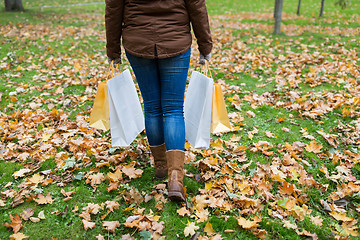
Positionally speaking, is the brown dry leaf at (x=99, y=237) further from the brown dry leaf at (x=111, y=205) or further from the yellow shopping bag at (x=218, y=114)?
the yellow shopping bag at (x=218, y=114)

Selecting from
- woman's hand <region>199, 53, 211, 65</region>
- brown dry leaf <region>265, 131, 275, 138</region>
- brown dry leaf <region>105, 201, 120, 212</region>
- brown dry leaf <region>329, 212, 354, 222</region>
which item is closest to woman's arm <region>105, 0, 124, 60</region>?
woman's hand <region>199, 53, 211, 65</region>

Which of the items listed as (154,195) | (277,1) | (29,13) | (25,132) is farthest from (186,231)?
(29,13)

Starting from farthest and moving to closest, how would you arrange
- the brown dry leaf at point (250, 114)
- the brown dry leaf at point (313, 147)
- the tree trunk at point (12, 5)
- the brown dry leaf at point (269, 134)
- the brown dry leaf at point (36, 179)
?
the tree trunk at point (12, 5)
the brown dry leaf at point (250, 114)
the brown dry leaf at point (269, 134)
the brown dry leaf at point (313, 147)
the brown dry leaf at point (36, 179)

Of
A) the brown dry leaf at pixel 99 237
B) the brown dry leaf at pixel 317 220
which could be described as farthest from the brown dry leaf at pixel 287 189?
the brown dry leaf at pixel 99 237

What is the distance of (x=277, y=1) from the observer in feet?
26.9

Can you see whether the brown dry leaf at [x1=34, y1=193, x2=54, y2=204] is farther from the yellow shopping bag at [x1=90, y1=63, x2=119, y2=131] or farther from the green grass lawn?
the yellow shopping bag at [x1=90, y1=63, x2=119, y2=131]

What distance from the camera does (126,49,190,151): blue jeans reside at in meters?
2.26

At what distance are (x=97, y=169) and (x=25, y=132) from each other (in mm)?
1425

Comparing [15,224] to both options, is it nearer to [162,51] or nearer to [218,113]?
[162,51]

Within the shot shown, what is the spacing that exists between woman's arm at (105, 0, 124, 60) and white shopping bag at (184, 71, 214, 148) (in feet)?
2.42

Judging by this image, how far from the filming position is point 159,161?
270 cm

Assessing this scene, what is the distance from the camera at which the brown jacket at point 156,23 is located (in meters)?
2.09

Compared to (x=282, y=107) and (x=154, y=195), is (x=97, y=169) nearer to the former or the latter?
(x=154, y=195)

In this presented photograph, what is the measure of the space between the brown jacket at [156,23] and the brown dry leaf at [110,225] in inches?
50.6
